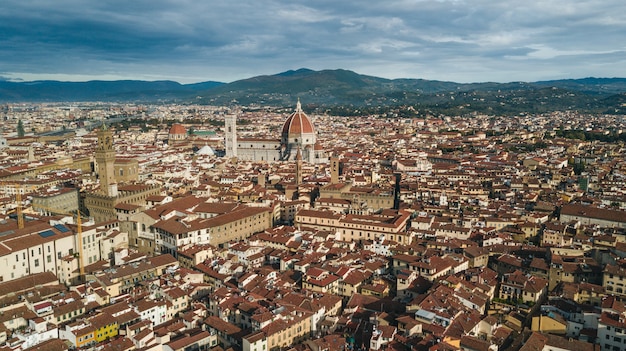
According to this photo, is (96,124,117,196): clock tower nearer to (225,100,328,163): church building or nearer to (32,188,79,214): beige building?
(32,188,79,214): beige building

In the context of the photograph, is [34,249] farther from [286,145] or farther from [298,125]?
[286,145]

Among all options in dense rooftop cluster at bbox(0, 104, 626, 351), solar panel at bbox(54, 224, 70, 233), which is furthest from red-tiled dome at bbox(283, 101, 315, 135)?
solar panel at bbox(54, 224, 70, 233)

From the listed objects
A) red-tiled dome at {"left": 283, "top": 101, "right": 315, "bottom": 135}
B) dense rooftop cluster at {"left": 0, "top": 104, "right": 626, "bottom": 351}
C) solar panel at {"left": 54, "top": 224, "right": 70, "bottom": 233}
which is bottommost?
dense rooftop cluster at {"left": 0, "top": 104, "right": 626, "bottom": 351}

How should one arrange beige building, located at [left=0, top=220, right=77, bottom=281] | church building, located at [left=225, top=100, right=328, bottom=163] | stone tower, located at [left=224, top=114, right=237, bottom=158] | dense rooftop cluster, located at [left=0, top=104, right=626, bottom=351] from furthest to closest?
stone tower, located at [left=224, top=114, right=237, bottom=158] < church building, located at [left=225, top=100, right=328, bottom=163] < beige building, located at [left=0, top=220, right=77, bottom=281] < dense rooftop cluster, located at [left=0, top=104, right=626, bottom=351]

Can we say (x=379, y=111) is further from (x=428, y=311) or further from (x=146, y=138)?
(x=428, y=311)

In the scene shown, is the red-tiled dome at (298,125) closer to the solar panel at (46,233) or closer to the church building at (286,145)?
the church building at (286,145)

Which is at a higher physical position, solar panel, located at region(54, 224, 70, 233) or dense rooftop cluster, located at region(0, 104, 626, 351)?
solar panel, located at region(54, 224, 70, 233)
